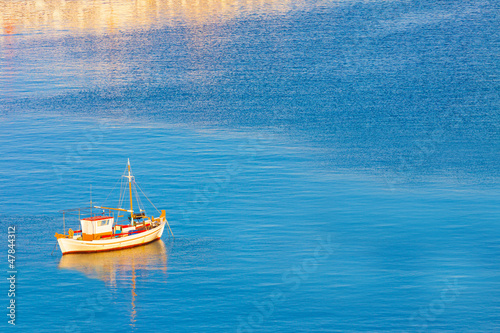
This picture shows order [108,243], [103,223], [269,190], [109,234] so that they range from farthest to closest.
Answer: [269,190]
[109,234]
[103,223]
[108,243]

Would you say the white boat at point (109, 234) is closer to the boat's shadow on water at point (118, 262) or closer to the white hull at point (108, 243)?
the white hull at point (108, 243)

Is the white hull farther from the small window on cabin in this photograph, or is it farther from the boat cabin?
the small window on cabin

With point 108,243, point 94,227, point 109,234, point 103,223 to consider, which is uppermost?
point 103,223

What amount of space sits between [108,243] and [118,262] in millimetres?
3660

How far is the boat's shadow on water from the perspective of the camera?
95.8 metres

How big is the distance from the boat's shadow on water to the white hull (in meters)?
0.52

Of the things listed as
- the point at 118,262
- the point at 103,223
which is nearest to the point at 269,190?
the point at 103,223

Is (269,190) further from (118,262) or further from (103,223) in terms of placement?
(118,262)

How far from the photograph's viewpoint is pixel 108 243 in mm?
102438

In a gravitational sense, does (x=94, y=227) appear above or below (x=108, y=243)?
above

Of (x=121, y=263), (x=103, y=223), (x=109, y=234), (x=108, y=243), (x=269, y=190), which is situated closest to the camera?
(x=121, y=263)

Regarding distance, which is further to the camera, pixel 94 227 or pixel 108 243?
pixel 94 227

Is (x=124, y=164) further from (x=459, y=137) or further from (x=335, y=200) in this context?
(x=459, y=137)

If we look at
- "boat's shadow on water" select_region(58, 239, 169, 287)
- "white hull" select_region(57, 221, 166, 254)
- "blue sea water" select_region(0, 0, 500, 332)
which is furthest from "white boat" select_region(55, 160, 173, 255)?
"blue sea water" select_region(0, 0, 500, 332)
